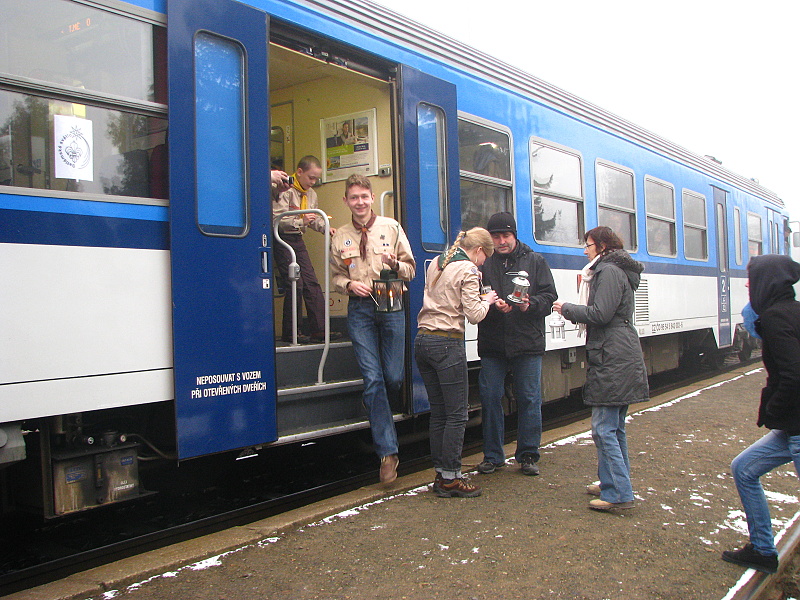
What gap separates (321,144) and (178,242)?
2735mm

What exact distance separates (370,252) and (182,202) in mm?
1346

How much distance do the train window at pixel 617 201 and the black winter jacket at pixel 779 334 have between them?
15.9ft

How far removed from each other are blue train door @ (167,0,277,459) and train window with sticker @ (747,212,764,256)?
11919 millimetres

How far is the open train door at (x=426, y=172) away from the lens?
5.59m

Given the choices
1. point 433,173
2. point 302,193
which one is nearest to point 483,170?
point 433,173

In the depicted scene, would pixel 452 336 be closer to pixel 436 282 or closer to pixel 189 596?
pixel 436 282

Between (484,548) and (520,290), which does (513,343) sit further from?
(484,548)

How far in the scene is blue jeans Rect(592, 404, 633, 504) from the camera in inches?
173

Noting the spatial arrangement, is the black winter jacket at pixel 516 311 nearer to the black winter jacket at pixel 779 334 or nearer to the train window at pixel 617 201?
the black winter jacket at pixel 779 334

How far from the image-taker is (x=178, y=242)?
399 cm

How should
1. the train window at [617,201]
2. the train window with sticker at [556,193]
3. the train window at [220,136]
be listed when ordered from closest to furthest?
the train window at [220,136]
the train window with sticker at [556,193]
the train window at [617,201]

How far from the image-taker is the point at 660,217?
10.2 m

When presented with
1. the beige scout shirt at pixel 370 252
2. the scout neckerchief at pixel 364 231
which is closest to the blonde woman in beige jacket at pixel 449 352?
the beige scout shirt at pixel 370 252

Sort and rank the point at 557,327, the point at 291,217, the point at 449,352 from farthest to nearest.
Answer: the point at 557,327, the point at 291,217, the point at 449,352
